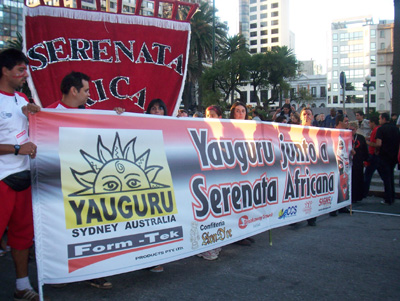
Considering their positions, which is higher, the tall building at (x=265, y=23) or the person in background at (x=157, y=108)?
the tall building at (x=265, y=23)

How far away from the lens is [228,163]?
4359 millimetres

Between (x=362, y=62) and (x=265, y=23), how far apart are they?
110 feet

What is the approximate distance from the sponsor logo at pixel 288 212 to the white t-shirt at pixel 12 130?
3.24m

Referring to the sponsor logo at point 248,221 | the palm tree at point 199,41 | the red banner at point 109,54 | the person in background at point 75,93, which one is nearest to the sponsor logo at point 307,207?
the sponsor logo at point 248,221

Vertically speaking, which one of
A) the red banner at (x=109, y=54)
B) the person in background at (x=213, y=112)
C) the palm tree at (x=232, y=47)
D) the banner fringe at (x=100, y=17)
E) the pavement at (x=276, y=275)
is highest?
the palm tree at (x=232, y=47)

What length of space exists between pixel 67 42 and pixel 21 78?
1.32 metres

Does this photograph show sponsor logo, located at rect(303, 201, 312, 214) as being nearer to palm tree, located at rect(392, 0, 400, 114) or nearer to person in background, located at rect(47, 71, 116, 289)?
person in background, located at rect(47, 71, 116, 289)

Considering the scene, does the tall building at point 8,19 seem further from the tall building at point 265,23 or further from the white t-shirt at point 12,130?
the white t-shirt at point 12,130

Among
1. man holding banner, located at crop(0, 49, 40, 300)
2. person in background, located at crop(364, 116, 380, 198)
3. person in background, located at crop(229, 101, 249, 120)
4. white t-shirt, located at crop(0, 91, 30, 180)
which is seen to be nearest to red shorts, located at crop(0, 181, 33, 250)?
man holding banner, located at crop(0, 49, 40, 300)

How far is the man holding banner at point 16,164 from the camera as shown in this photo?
2.97 metres

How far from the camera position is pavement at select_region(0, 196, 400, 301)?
3344mm

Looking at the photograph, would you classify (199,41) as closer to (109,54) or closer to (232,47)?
(232,47)

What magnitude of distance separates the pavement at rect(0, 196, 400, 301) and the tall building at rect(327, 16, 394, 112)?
4266 inches

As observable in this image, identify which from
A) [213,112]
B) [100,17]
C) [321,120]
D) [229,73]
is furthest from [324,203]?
[229,73]
